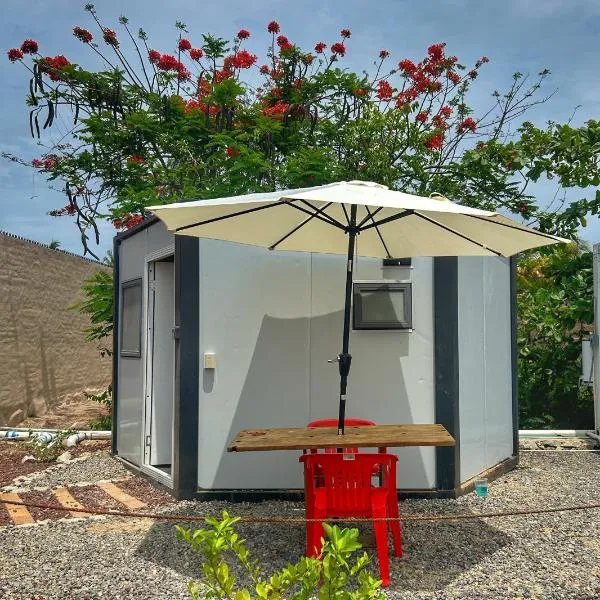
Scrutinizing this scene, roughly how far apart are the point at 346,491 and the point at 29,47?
7107mm

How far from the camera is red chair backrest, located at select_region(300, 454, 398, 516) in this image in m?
3.96

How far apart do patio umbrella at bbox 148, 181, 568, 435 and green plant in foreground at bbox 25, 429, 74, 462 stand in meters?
3.71

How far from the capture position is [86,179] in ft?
29.8

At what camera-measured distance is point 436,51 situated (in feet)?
29.6

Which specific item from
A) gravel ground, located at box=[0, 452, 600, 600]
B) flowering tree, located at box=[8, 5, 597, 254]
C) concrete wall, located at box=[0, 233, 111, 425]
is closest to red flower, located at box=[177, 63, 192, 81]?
flowering tree, located at box=[8, 5, 597, 254]

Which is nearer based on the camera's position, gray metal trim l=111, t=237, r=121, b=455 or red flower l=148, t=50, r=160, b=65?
gray metal trim l=111, t=237, r=121, b=455

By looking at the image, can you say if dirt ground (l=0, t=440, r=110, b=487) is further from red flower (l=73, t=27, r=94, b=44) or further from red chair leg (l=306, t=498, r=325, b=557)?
red flower (l=73, t=27, r=94, b=44)

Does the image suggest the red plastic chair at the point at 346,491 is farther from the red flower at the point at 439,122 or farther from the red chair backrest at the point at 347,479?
the red flower at the point at 439,122

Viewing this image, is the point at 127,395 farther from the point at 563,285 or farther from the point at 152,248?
the point at 563,285

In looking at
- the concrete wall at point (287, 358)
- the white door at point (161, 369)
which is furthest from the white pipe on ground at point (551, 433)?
the white door at point (161, 369)

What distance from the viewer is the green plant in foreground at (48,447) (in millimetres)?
7061

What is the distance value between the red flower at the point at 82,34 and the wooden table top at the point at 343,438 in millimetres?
6642

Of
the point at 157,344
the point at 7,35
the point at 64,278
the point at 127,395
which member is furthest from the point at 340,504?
the point at 64,278

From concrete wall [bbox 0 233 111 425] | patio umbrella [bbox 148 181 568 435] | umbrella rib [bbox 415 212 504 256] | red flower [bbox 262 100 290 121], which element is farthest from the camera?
concrete wall [bbox 0 233 111 425]
